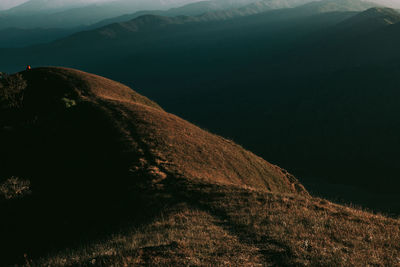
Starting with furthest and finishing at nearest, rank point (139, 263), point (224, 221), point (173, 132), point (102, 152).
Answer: point (173, 132) < point (102, 152) < point (224, 221) < point (139, 263)

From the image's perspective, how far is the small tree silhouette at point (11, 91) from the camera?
Result: 1791 inches

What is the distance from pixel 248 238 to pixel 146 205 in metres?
9.44

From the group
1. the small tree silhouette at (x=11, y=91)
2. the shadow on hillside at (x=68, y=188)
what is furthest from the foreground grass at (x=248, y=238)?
the small tree silhouette at (x=11, y=91)

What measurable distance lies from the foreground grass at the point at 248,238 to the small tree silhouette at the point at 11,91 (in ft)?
137

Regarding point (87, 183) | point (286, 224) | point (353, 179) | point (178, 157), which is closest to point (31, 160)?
point (87, 183)

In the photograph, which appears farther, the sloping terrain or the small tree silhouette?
the small tree silhouette

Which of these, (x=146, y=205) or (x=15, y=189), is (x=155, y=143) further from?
(x=15, y=189)

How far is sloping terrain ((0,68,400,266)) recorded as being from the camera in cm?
1176

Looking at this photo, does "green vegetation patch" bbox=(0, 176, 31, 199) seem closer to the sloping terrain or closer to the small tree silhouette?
the sloping terrain

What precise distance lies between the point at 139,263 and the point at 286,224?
9.27 metres

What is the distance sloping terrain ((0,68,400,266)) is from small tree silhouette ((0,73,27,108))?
873 mm

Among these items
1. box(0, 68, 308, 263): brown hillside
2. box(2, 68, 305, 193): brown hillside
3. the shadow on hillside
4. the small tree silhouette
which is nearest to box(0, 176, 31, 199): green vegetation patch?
box(0, 68, 308, 263): brown hillside

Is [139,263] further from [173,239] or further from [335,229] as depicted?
[335,229]

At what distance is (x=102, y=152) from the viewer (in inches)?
1147
